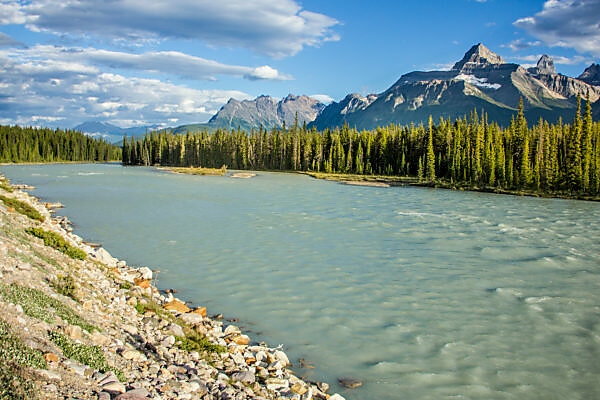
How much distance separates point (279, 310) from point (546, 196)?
235 feet

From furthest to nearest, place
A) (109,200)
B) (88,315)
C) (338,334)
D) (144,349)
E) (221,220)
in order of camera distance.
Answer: (109,200)
(221,220)
(338,334)
(88,315)
(144,349)

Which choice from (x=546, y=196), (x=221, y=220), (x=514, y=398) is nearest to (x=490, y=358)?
(x=514, y=398)

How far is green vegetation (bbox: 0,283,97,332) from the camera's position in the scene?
8.01 meters

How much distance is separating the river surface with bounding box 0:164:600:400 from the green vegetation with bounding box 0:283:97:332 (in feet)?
18.4

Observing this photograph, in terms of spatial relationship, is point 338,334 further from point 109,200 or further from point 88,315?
point 109,200

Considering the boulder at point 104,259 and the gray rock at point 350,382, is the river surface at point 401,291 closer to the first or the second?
the gray rock at point 350,382

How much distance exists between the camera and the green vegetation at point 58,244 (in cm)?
1630

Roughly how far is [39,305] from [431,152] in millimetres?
104116

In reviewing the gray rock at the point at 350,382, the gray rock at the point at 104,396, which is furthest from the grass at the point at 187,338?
the gray rock at the point at 104,396

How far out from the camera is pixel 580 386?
9.98 m

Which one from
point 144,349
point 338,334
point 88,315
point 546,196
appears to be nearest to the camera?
point 144,349

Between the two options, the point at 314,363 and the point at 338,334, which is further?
the point at 338,334

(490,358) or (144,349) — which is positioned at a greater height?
(144,349)

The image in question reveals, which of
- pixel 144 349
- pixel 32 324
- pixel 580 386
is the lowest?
pixel 580 386
